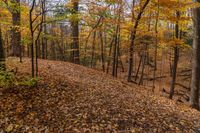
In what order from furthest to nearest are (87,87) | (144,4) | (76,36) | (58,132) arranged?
(76,36) → (144,4) → (87,87) → (58,132)

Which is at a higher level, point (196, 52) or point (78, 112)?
point (196, 52)

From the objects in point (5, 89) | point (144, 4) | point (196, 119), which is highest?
point (144, 4)

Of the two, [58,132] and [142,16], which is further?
[142,16]

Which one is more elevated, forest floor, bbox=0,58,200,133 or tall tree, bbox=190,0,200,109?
tall tree, bbox=190,0,200,109

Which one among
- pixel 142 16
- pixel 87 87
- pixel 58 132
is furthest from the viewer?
pixel 142 16

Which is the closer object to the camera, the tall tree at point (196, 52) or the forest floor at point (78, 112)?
the forest floor at point (78, 112)

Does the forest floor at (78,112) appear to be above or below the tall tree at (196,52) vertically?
below

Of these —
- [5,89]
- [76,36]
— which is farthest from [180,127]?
[76,36]

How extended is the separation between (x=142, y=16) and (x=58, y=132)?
9.41m

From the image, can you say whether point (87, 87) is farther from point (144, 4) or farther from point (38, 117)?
point (144, 4)

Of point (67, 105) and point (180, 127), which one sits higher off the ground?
point (67, 105)

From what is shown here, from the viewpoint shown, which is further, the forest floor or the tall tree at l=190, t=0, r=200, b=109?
the tall tree at l=190, t=0, r=200, b=109

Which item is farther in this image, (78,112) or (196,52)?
(196,52)

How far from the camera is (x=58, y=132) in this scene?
5391mm
